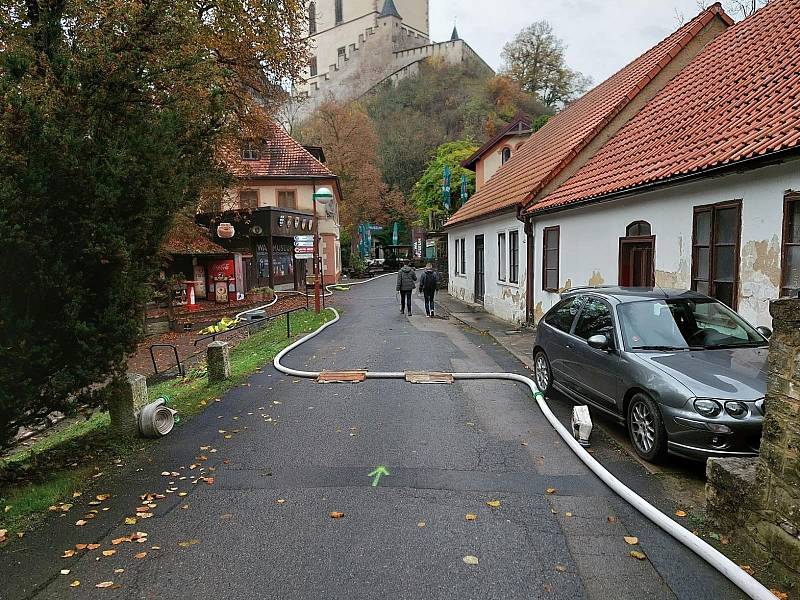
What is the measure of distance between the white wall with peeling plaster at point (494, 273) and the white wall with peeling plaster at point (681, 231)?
1.55 m

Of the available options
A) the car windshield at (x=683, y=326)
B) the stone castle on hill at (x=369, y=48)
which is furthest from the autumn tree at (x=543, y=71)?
the car windshield at (x=683, y=326)

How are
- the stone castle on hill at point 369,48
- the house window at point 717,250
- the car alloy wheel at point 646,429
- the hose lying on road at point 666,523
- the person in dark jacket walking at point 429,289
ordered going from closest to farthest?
the hose lying on road at point 666,523 < the car alloy wheel at point 646,429 < the house window at point 717,250 < the person in dark jacket walking at point 429,289 < the stone castle on hill at point 369,48

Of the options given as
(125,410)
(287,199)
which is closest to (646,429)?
(125,410)

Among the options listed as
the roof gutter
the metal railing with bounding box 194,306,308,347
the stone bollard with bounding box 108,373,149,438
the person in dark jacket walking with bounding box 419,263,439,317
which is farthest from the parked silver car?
the person in dark jacket walking with bounding box 419,263,439,317

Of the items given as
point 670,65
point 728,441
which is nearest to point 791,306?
point 728,441

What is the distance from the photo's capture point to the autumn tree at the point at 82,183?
4.73 meters

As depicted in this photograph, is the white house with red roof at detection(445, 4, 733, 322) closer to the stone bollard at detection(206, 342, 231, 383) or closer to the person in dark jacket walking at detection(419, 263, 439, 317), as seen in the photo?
the person in dark jacket walking at detection(419, 263, 439, 317)

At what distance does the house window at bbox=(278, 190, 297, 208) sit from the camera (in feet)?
112

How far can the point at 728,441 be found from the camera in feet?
15.8

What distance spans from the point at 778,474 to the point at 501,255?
618 inches

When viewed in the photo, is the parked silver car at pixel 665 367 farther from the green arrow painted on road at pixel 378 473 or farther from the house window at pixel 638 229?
the house window at pixel 638 229

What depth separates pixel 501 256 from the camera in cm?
1886

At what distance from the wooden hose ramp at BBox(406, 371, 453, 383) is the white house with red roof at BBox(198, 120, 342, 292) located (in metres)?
15.8

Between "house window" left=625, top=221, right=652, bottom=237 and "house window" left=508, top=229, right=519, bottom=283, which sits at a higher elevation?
"house window" left=625, top=221, right=652, bottom=237
